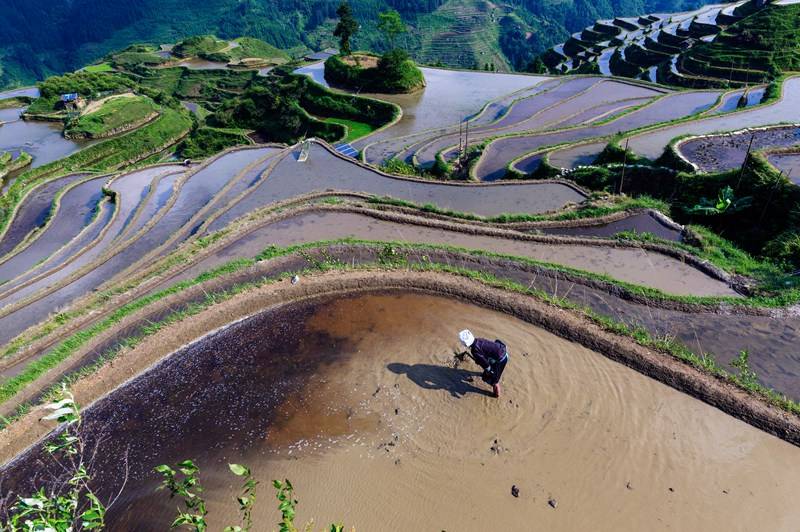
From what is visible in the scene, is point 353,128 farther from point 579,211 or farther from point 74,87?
point 74,87

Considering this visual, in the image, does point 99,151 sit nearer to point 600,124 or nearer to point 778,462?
point 600,124

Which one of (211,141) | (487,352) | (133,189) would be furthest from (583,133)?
(211,141)

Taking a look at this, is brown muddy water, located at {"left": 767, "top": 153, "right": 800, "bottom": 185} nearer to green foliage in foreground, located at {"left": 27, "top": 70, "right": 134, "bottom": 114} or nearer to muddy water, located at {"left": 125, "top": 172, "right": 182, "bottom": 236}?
muddy water, located at {"left": 125, "top": 172, "right": 182, "bottom": 236}

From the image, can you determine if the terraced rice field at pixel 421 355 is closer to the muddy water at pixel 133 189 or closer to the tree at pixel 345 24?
the muddy water at pixel 133 189

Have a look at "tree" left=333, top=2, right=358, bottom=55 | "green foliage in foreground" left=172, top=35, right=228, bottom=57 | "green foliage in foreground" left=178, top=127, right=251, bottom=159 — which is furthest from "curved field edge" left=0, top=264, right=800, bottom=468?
"green foliage in foreground" left=172, top=35, right=228, bottom=57

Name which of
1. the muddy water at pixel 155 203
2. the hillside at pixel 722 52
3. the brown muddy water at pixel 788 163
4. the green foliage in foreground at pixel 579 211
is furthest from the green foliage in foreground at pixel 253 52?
the brown muddy water at pixel 788 163

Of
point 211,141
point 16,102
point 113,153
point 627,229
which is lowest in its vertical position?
point 113,153
